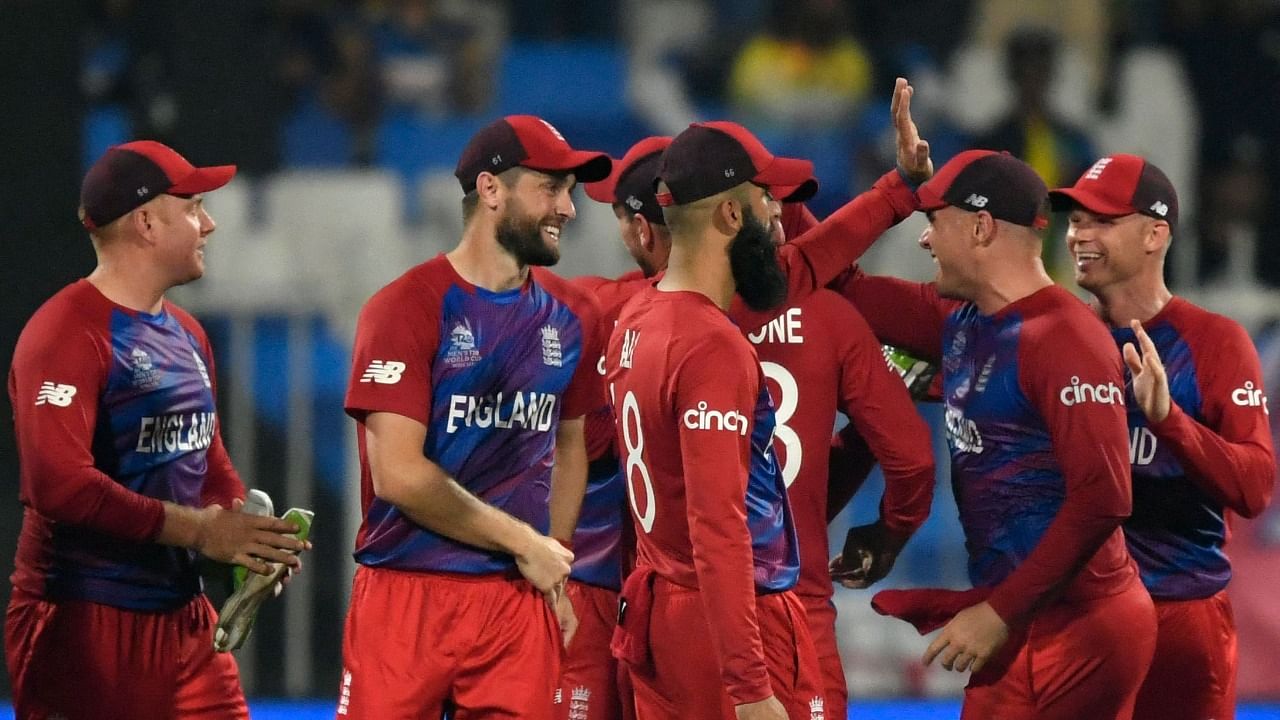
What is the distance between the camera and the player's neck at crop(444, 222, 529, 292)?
15.0 feet

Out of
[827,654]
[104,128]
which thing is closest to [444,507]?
[827,654]

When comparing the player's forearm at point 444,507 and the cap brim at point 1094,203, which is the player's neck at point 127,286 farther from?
the cap brim at point 1094,203

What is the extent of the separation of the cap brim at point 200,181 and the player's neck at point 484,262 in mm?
866

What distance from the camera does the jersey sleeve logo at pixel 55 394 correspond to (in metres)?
4.66

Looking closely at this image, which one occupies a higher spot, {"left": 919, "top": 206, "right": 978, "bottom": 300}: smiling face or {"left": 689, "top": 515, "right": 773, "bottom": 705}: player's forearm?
{"left": 919, "top": 206, "right": 978, "bottom": 300}: smiling face

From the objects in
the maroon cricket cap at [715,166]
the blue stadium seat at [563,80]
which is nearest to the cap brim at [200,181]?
the maroon cricket cap at [715,166]

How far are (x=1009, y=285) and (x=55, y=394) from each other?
2392 mm

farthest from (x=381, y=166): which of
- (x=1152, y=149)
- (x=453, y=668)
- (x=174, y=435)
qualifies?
(x=453, y=668)

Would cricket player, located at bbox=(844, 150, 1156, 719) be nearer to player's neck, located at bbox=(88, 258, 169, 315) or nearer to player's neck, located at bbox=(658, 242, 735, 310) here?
player's neck, located at bbox=(658, 242, 735, 310)

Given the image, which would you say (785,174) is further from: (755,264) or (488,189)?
(488,189)

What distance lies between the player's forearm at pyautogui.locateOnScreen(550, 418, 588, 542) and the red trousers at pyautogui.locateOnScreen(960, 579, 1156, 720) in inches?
43.2

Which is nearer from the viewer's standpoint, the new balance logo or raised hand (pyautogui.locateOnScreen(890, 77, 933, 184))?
raised hand (pyautogui.locateOnScreen(890, 77, 933, 184))

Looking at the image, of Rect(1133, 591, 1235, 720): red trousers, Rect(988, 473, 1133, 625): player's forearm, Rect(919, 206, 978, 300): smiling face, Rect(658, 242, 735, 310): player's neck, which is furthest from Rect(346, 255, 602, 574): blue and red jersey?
Rect(1133, 591, 1235, 720): red trousers

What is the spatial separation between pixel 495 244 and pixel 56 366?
1.15m
